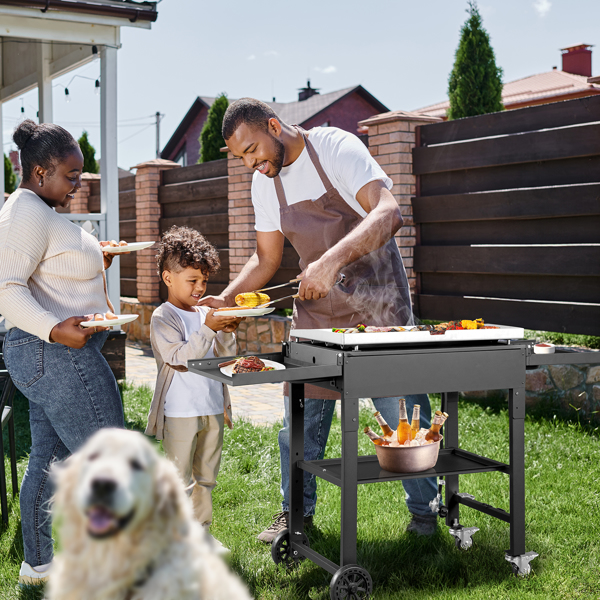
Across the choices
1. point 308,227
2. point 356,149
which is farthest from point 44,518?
point 356,149

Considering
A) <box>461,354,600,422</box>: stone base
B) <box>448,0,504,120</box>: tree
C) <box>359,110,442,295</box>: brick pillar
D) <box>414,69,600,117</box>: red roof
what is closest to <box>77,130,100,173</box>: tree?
<box>414,69,600,117</box>: red roof

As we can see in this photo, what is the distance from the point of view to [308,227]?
11.3 ft

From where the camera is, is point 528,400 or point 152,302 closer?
point 528,400

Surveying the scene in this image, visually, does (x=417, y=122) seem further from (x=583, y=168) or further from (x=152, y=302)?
(x=152, y=302)

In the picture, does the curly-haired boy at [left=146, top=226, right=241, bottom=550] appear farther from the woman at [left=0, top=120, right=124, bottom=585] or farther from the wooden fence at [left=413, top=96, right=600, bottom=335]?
the wooden fence at [left=413, top=96, right=600, bottom=335]

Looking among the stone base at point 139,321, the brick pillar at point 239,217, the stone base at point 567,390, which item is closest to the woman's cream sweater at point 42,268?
the stone base at point 567,390

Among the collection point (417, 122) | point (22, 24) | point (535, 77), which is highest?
point (535, 77)

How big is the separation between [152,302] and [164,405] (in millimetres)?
8059

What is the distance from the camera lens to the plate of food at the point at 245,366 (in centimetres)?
262

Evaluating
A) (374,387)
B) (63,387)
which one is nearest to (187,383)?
(63,387)

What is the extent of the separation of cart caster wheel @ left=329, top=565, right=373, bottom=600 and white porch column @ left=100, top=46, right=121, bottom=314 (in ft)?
15.7

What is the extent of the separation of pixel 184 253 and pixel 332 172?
0.80 m

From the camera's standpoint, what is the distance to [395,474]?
118 inches

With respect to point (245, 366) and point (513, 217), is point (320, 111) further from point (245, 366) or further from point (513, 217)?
point (245, 366)
